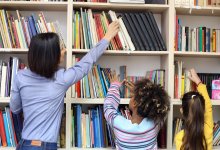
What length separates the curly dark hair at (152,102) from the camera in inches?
69.1

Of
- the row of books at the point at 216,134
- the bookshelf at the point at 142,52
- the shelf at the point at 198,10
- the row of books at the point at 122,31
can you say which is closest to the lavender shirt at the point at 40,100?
the bookshelf at the point at 142,52

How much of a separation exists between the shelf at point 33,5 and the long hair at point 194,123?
3.66ft

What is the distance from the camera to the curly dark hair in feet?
5.76

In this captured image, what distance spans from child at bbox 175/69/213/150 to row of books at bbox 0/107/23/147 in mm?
1128

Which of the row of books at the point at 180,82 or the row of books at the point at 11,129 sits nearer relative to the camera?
the row of books at the point at 11,129

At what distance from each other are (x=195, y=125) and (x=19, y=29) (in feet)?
4.57

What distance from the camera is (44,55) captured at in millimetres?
1626

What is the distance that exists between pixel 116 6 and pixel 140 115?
86 cm

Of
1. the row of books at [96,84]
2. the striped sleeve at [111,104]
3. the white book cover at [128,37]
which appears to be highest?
the white book cover at [128,37]

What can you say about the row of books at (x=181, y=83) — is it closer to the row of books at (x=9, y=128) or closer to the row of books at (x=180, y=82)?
the row of books at (x=180, y=82)

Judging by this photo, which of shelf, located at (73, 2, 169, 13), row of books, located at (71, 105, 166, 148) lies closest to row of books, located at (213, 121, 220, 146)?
row of books, located at (71, 105, 166, 148)

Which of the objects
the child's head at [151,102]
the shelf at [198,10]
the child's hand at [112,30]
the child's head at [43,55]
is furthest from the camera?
the shelf at [198,10]

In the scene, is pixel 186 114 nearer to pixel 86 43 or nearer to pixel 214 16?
pixel 86 43

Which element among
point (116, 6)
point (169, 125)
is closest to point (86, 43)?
point (116, 6)
